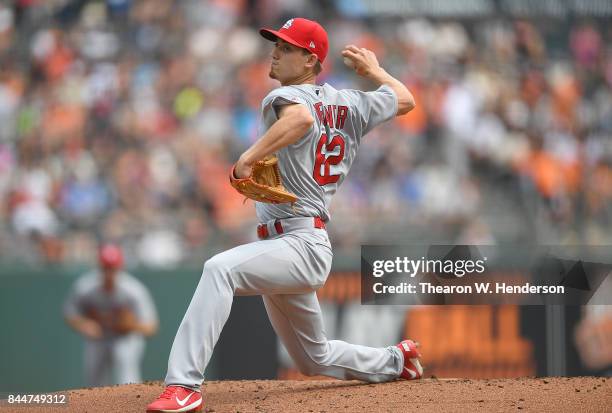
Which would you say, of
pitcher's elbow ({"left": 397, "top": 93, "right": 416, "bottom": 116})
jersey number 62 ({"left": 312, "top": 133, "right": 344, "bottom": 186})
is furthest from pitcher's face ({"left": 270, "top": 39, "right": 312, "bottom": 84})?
pitcher's elbow ({"left": 397, "top": 93, "right": 416, "bottom": 116})

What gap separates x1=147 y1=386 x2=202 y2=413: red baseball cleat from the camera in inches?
134

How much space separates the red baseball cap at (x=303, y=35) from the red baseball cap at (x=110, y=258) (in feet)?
12.1

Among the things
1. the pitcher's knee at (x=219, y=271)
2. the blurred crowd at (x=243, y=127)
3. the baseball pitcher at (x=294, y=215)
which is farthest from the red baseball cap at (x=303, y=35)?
the blurred crowd at (x=243, y=127)

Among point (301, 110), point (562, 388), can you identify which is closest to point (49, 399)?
point (301, 110)

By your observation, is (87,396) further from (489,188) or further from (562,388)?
(489,188)

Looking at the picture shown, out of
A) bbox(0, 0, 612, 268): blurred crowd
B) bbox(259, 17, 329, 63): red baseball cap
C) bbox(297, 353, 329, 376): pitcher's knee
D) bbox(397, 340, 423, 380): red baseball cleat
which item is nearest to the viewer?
bbox(259, 17, 329, 63): red baseball cap

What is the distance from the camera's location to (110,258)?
7172 millimetres

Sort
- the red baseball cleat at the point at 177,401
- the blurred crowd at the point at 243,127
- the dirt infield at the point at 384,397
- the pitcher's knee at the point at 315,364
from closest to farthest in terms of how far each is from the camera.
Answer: the red baseball cleat at the point at 177,401 → the dirt infield at the point at 384,397 → the pitcher's knee at the point at 315,364 → the blurred crowd at the point at 243,127

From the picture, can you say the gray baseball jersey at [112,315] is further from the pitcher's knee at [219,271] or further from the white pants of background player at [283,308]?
the pitcher's knee at [219,271]

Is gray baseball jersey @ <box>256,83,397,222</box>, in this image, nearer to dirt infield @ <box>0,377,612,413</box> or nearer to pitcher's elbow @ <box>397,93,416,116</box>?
pitcher's elbow @ <box>397,93,416,116</box>

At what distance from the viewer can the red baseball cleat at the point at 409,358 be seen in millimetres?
4402

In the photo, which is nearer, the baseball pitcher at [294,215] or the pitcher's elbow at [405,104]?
the baseball pitcher at [294,215]

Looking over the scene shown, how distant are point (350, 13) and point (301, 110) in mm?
6353

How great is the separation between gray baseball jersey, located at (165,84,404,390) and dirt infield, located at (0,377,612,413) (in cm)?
19
